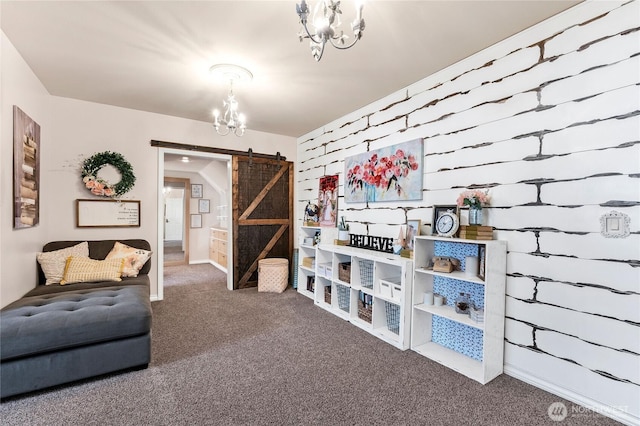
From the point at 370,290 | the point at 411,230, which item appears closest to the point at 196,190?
the point at 370,290

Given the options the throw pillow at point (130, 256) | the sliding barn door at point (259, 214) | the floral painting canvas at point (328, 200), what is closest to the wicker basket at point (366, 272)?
the floral painting canvas at point (328, 200)

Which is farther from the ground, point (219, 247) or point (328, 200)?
point (328, 200)

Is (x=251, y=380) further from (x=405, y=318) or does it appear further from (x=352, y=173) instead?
(x=352, y=173)

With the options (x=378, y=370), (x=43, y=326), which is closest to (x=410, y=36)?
(x=378, y=370)

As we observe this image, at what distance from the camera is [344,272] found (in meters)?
3.38

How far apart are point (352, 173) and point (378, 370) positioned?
2320mm

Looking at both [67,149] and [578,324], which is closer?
[578,324]

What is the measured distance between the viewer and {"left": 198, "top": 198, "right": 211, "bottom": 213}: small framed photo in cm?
716

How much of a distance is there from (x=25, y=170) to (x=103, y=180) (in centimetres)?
95

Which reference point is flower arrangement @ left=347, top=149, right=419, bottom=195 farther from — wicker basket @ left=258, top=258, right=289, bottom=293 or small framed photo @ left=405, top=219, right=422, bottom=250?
wicker basket @ left=258, top=258, right=289, bottom=293

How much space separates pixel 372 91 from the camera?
3.22 meters

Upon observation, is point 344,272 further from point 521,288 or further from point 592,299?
point 592,299

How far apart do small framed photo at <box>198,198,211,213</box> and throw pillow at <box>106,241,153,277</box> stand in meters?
3.71

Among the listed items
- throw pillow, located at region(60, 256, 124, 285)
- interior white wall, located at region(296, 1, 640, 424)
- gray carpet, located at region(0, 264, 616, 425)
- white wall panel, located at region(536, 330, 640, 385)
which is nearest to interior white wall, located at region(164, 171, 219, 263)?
throw pillow, located at region(60, 256, 124, 285)
